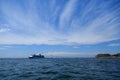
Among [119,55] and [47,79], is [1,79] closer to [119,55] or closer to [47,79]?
[47,79]

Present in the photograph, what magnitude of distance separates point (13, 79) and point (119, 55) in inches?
7504

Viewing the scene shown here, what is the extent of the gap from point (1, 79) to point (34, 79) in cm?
443

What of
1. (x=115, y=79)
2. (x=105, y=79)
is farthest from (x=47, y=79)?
(x=115, y=79)

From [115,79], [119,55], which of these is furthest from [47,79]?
[119,55]

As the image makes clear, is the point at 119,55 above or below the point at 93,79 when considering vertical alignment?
above

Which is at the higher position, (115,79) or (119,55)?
(119,55)

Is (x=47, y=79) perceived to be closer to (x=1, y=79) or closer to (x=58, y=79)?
(x=58, y=79)

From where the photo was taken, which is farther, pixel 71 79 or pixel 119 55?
pixel 119 55

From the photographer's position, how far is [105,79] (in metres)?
21.1

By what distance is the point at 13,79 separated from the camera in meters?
20.9

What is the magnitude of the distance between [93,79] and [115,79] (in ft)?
10.2

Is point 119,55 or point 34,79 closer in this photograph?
point 34,79

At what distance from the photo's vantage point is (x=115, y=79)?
21.0m

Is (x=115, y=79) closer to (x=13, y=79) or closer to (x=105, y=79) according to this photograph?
(x=105, y=79)
